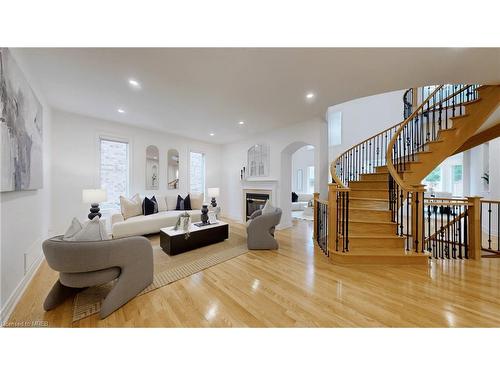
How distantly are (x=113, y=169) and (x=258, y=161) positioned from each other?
149 inches

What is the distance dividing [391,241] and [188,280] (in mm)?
3022

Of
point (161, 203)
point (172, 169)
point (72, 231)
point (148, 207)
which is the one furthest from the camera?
point (172, 169)

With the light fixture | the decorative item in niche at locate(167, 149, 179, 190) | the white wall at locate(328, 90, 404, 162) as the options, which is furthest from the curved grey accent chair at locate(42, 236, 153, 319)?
the white wall at locate(328, 90, 404, 162)

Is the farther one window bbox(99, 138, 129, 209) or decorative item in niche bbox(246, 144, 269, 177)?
decorative item in niche bbox(246, 144, 269, 177)

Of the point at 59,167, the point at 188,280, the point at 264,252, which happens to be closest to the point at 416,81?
the point at 264,252

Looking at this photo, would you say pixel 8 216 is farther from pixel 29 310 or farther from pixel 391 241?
pixel 391 241

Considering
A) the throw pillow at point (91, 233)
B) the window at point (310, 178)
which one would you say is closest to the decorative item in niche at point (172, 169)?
the throw pillow at point (91, 233)

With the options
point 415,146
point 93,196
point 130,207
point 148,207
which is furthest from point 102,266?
point 415,146

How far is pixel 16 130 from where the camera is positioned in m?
1.82

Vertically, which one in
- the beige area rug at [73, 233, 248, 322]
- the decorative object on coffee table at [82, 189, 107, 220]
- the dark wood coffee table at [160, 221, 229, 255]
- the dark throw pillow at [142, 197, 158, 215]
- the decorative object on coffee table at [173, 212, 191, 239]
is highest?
the decorative object on coffee table at [82, 189, 107, 220]

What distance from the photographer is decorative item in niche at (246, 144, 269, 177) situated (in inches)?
212

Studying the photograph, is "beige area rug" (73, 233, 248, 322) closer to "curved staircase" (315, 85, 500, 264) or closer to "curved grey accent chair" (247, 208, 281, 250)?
"curved grey accent chair" (247, 208, 281, 250)

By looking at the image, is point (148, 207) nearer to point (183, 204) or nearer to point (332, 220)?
point (183, 204)

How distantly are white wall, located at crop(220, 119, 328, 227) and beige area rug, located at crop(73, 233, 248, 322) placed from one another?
212 centimetres
